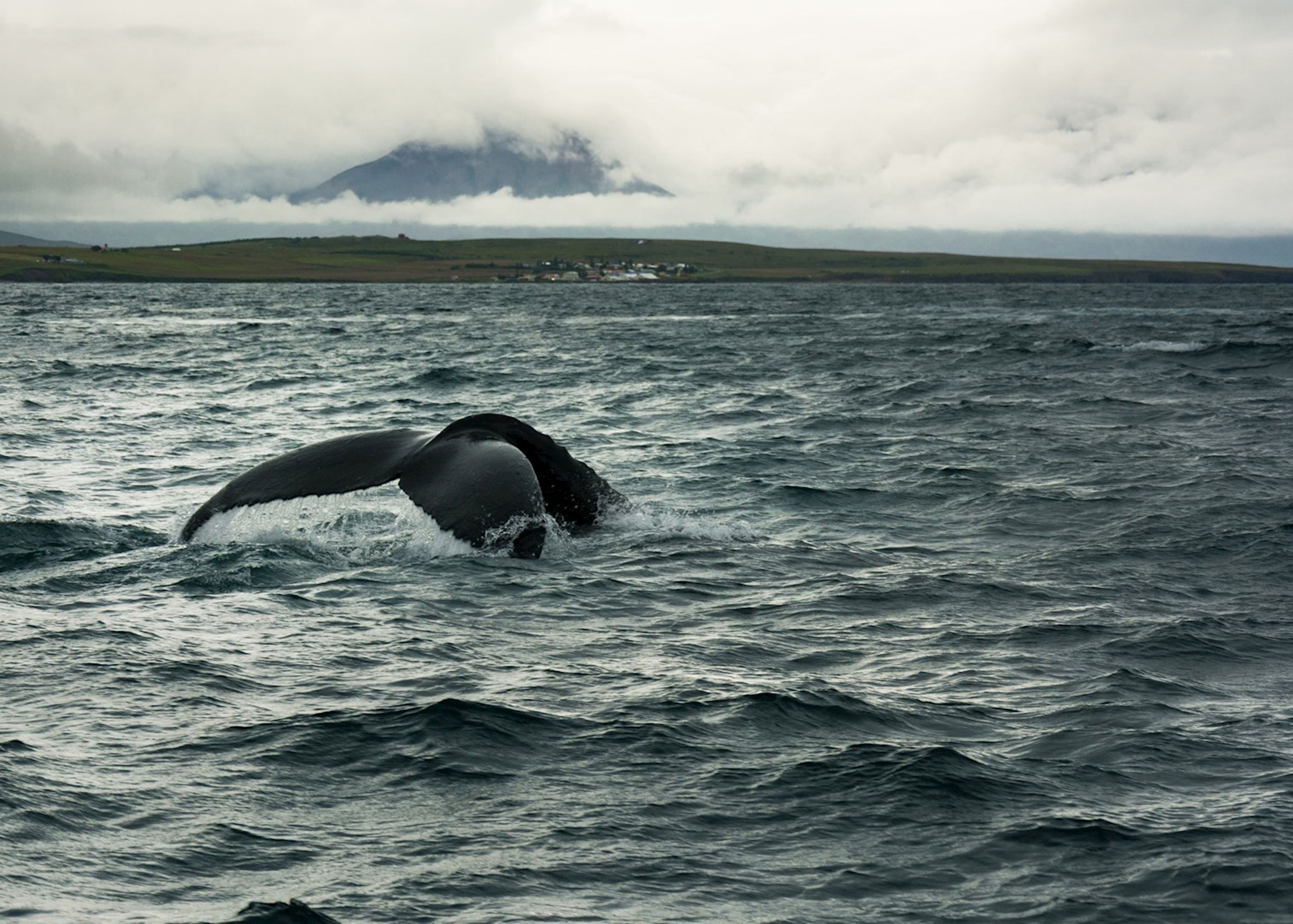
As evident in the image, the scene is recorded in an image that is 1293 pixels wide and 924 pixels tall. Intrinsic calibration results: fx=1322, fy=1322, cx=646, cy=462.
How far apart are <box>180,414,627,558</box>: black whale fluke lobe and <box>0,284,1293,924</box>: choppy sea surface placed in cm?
54

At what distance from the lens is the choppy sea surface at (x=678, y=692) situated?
491 centimetres

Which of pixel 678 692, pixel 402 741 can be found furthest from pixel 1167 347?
pixel 402 741

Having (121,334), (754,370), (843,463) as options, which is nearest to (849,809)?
(843,463)

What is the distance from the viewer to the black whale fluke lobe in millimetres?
8844

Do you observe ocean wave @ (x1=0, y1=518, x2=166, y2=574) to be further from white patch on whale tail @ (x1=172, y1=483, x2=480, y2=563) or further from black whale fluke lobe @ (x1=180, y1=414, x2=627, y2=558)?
black whale fluke lobe @ (x1=180, y1=414, x2=627, y2=558)

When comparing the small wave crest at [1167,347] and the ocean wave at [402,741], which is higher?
the small wave crest at [1167,347]

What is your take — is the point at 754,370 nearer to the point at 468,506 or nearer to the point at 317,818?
the point at 468,506

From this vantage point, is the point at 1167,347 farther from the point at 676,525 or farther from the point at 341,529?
the point at 341,529

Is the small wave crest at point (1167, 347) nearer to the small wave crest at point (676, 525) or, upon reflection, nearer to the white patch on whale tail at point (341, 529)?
the small wave crest at point (676, 525)

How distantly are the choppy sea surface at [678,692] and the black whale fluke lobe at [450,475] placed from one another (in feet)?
1.79

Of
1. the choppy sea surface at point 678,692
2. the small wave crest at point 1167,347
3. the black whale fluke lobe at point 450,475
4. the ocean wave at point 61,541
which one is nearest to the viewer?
the choppy sea surface at point 678,692

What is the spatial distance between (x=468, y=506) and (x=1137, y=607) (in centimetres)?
489

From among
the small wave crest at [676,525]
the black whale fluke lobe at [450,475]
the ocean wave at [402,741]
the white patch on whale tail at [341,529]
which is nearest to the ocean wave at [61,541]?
the white patch on whale tail at [341,529]

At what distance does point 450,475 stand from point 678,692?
8.24ft
